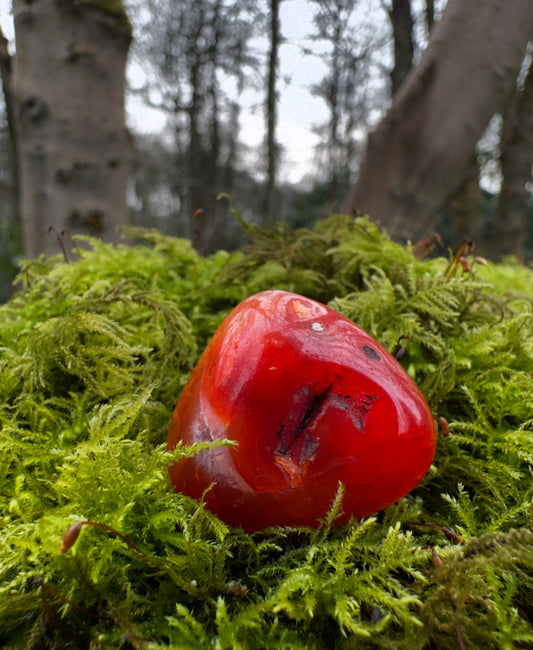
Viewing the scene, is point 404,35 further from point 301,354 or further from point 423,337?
point 301,354

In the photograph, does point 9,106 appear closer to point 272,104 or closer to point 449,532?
point 272,104

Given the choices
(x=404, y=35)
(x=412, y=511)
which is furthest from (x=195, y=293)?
(x=404, y=35)

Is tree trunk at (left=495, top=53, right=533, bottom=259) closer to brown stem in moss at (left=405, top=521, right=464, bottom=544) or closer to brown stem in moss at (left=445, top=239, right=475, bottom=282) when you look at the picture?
brown stem in moss at (left=445, top=239, right=475, bottom=282)

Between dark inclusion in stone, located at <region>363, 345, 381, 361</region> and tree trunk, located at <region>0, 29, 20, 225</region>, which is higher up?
tree trunk, located at <region>0, 29, 20, 225</region>

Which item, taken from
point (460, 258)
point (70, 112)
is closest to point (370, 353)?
point (460, 258)

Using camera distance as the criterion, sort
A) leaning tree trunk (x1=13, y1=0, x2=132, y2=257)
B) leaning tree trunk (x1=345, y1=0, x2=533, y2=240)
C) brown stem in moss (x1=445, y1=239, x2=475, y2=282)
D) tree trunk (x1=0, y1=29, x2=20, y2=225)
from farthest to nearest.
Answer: tree trunk (x1=0, y1=29, x2=20, y2=225)
leaning tree trunk (x1=345, y1=0, x2=533, y2=240)
leaning tree trunk (x1=13, y1=0, x2=132, y2=257)
brown stem in moss (x1=445, y1=239, x2=475, y2=282)

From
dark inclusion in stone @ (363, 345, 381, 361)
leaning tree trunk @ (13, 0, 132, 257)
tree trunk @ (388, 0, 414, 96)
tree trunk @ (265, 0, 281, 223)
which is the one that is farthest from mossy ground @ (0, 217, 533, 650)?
tree trunk @ (388, 0, 414, 96)
